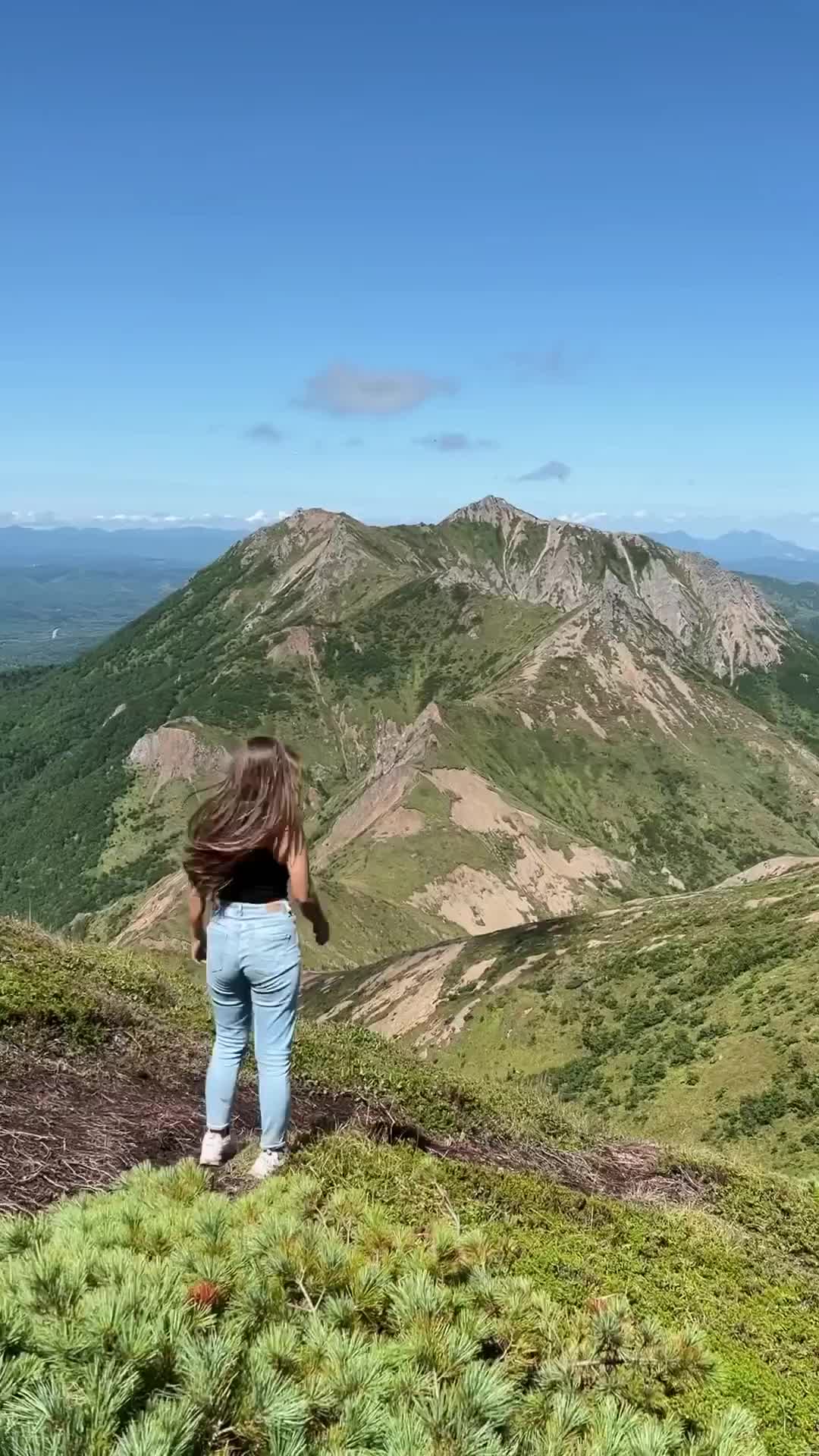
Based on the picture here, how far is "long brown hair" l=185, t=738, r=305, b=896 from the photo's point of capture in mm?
7305

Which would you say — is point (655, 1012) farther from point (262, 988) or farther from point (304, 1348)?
point (304, 1348)

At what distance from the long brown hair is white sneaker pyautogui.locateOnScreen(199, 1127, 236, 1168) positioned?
7.77 ft

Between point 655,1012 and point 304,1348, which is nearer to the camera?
point 304,1348

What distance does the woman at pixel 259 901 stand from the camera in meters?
7.29

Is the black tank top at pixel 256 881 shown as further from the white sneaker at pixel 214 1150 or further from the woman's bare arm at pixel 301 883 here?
the white sneaker at pixel 214 1150

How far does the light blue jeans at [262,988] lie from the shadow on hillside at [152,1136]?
0.74 m

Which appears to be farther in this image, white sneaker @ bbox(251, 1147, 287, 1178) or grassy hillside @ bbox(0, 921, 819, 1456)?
white sneaker @ bbox(251, 1147, 287, 1178)

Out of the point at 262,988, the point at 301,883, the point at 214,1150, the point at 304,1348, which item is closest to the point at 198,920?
the point at 262,988

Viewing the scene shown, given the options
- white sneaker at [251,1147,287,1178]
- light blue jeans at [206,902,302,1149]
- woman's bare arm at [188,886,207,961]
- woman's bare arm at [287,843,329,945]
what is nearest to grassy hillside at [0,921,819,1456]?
white sneaker at [251,1147,287,1178]

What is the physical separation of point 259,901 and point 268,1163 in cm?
226

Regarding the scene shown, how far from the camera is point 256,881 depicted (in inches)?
289

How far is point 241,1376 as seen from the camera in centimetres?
382

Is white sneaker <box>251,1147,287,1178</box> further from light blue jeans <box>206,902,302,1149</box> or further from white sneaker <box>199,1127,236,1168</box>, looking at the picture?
white sneaker <box>199,1127,236,1168</box>

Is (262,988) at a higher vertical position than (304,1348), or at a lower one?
higher
